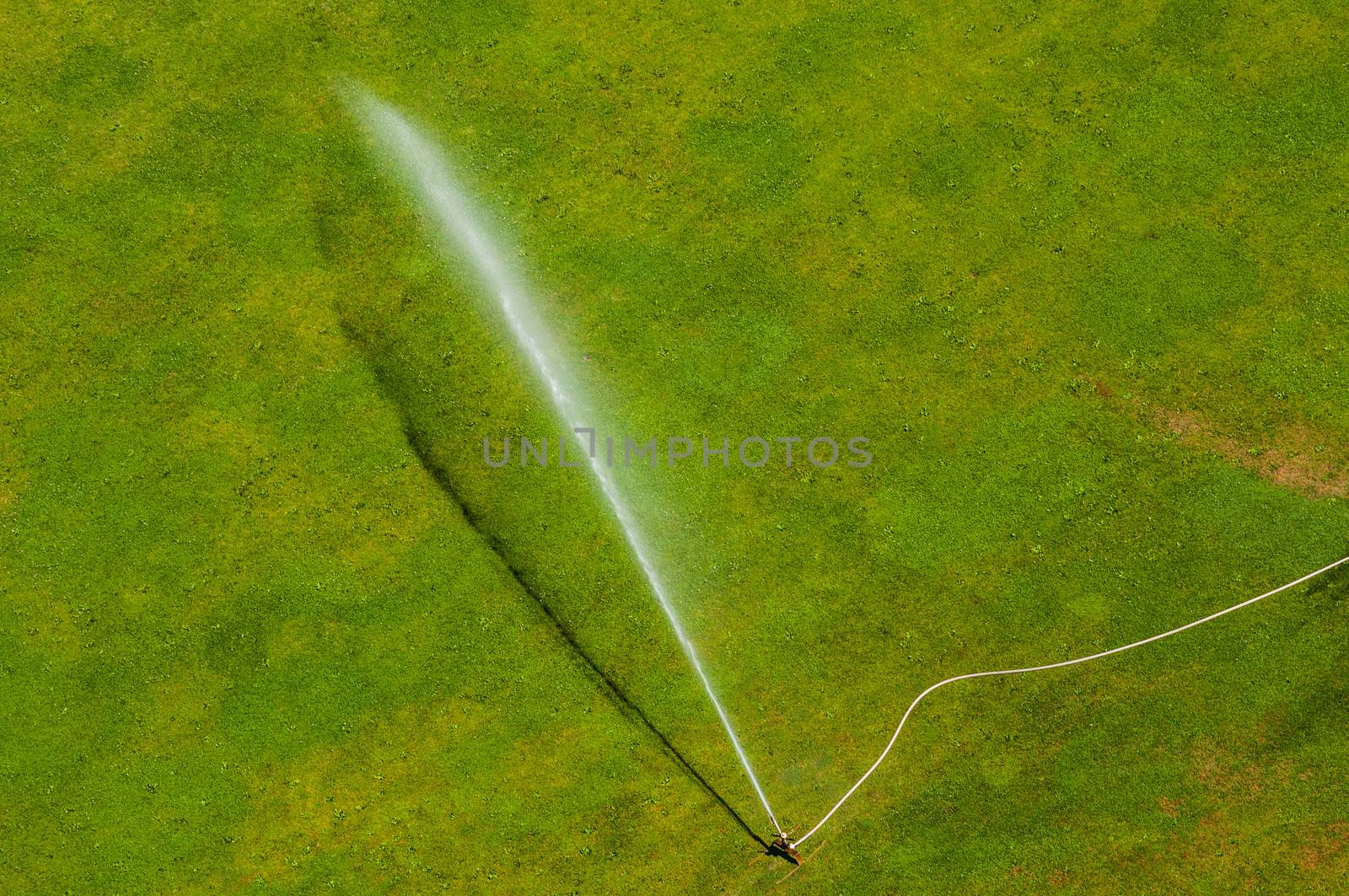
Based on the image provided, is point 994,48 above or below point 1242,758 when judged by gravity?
above

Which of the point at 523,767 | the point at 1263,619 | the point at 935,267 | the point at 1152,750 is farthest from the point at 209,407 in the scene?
the point at 1263,619

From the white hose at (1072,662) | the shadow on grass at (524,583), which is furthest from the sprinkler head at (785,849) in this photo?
the white hose at (1072,662)

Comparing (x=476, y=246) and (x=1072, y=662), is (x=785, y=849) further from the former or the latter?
(x=476, y=246)

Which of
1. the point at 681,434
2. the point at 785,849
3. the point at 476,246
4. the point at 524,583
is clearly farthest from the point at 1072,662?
the point at 476,246

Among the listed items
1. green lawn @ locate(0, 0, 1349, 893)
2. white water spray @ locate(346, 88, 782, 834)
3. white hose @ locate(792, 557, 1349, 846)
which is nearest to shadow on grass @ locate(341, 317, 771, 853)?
green lawn @ locate(0, 0, 1349, 893)

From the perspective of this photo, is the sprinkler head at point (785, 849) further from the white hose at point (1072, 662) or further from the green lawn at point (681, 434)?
the white hose at point (1072, 662)

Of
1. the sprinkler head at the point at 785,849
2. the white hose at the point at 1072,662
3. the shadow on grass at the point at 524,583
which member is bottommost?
the sprinkler head at the point at 785,849

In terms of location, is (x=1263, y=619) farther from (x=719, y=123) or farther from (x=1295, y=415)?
(x=719, y=123)
